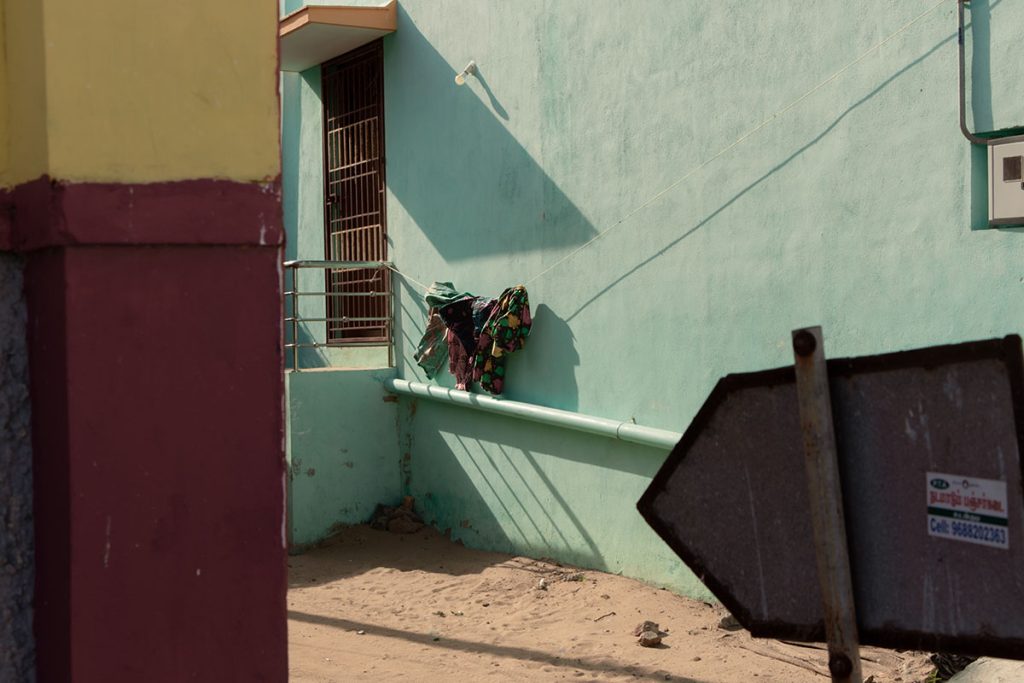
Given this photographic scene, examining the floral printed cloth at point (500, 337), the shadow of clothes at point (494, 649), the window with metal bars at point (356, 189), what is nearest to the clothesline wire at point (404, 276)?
the window with metal bars at point (356, 189)

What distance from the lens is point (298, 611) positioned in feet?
27.9

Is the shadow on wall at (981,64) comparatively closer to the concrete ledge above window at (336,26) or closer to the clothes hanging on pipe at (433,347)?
the clothes hanging on pipe at (433,347)

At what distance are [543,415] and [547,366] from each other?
388mm

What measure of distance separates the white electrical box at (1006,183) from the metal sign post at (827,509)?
3949 millimetres

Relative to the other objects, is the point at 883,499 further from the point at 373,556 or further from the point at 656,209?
the point at 373,556

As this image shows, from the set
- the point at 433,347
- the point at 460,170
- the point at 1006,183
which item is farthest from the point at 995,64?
the point at 433,347

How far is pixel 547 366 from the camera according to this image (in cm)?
885

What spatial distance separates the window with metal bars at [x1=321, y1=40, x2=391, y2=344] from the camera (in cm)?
1109

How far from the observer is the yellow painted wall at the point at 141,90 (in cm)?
308

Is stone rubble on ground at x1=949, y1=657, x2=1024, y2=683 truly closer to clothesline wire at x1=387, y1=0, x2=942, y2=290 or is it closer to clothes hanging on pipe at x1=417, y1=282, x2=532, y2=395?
clothesline wire at x1=387, y1=0, x2=942, y2=290

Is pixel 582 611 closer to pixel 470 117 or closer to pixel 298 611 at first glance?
pixel 298 611

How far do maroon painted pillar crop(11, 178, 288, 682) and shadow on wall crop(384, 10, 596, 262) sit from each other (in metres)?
5.37

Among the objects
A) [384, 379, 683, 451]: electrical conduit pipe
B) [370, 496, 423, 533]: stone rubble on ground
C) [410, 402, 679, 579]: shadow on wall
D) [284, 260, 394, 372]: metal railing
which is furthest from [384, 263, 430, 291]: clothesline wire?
[370, 496, 423, 533]: stone rubble on ground

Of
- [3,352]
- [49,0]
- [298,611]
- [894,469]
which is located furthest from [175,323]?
[298,611]
